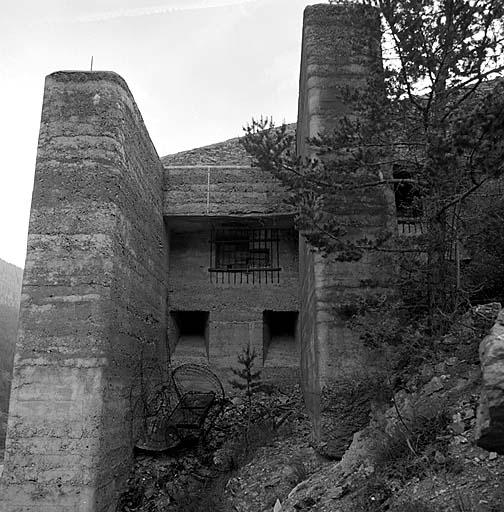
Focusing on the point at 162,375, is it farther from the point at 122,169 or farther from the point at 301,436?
the point at 122,169

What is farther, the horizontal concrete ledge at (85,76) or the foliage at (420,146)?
the horizontal concrete ledge at (85,76)

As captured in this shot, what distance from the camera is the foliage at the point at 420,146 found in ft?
18.9

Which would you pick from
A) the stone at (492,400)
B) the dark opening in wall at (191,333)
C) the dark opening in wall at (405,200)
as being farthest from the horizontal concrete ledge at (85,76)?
the stone at (492,400)

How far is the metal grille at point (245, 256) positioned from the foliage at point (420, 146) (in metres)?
3.40

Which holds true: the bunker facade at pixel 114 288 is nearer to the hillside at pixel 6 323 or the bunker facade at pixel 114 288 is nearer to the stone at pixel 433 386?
the stone at pixel 433 386

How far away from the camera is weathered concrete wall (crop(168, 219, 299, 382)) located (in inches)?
392

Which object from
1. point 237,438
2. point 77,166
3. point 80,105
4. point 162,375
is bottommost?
point 237,438

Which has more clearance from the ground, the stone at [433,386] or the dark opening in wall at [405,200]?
the dark opening in wall at [405,200]

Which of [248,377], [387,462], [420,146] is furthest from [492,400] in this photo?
[248,377]

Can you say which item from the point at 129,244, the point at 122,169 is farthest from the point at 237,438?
the point at 122,169

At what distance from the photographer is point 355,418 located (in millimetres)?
6641

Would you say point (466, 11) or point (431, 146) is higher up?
point (466, 11)

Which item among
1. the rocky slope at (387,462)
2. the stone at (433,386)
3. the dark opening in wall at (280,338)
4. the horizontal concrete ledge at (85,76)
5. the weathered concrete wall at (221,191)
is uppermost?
the horizontal concrete ledge at (85,76)

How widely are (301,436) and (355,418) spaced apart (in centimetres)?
120
